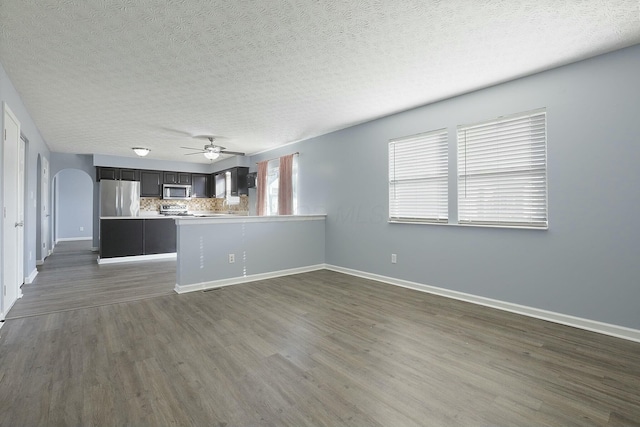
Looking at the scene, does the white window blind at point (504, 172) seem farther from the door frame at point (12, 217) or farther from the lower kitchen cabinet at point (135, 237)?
the lower kitchen cabinet at point (135, 237)

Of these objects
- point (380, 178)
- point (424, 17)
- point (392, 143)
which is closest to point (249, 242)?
point (380, 178)

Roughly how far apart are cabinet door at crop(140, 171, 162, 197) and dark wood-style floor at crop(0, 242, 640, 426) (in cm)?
540

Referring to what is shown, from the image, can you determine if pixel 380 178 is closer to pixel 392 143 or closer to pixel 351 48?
pixel 392 143

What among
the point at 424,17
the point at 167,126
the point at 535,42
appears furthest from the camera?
the point at 167,126

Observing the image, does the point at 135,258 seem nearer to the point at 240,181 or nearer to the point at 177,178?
the point at 177,178

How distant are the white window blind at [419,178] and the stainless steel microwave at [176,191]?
6439mm

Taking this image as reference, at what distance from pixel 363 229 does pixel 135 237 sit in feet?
17.7

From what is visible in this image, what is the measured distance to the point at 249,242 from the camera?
4.83m

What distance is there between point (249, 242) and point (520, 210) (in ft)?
12.0

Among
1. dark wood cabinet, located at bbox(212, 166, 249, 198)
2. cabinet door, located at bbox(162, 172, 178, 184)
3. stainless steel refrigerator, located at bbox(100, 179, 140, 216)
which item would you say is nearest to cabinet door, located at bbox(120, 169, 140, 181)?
stainless steel refrigerator, located at bbox(100, 179, 140, 216)

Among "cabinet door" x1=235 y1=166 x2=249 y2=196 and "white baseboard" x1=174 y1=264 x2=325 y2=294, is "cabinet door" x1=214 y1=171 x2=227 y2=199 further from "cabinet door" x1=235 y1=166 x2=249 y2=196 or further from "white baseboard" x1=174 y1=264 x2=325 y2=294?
"white baseboard" x1=174 y1=264 x2=325 y2=294

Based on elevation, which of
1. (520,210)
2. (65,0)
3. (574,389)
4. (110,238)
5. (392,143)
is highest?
(65,0)

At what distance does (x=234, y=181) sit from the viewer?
26.3 feet

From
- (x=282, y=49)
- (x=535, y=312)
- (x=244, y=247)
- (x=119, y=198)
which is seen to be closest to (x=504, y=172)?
(x=535, y=312)
